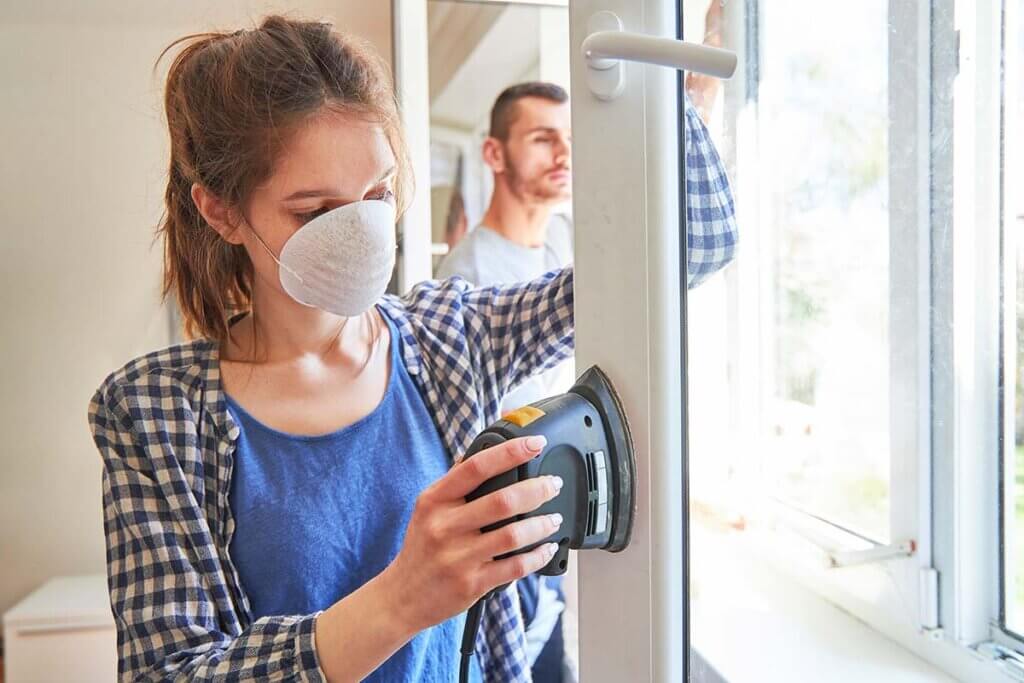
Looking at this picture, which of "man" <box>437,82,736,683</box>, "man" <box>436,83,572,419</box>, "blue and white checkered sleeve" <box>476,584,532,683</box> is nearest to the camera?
"blue and white checkered sleeve" <box>476,584,532,683</box>

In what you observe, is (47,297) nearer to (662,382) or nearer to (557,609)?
(557,609)

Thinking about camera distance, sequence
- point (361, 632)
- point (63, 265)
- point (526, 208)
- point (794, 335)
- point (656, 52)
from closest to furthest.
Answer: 1. point (656, 52)
2. point (361, 632)
3. point (794, 335)
4. point (526, 208)
5. point (63, 265)

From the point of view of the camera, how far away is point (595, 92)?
0.51 m

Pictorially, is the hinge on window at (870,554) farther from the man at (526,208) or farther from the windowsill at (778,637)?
the man at (526,208)

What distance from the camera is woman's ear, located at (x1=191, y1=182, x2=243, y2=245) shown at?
0.74 metres

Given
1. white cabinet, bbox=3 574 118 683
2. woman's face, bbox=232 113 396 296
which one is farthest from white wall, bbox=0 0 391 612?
woman's face, bbox=232 113 396 296

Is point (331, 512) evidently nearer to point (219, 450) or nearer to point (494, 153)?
point (219, 450)

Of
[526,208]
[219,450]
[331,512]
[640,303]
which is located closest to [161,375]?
[219,450]

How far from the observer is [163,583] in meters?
0.64

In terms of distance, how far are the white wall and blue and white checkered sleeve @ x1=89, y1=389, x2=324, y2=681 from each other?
0.87 m

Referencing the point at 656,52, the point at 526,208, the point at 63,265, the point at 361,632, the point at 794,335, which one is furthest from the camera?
the point at 63,265

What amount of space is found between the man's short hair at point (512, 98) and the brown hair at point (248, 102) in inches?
35.8

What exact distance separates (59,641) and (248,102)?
1.40m

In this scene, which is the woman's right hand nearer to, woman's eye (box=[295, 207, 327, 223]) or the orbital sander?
the orbital sander
